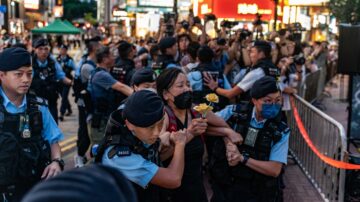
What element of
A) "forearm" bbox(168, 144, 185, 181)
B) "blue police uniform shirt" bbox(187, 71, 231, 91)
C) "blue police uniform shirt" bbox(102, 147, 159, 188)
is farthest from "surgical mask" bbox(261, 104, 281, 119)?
"blue police uniform shirt" bbox(187, 71, 231, 91)

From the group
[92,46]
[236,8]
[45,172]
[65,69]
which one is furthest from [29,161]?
[236,8]

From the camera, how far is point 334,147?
6.01 m

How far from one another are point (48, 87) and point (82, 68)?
2.36 ft

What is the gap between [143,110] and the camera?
2.77 m

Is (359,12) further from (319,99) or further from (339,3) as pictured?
(319,99)

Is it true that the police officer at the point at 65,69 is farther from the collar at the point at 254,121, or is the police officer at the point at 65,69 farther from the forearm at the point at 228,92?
the collar at the point at 254,121

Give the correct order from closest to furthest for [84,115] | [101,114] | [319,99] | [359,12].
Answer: [101,114] → [84,115] → [359,12] → [319,99]

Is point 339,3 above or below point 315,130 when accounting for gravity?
above

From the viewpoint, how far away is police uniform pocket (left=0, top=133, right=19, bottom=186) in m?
3.42

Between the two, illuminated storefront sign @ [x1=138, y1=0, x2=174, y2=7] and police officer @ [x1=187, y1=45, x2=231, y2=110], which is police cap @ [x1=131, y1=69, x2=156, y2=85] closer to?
police officer @ [x1=187, y1=45, x2=231, y2=110]

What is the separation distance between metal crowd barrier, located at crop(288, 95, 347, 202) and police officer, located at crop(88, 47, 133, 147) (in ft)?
8.61

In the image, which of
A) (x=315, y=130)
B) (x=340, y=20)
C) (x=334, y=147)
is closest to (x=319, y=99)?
(x=340, y=20)

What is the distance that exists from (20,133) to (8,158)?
19 cm

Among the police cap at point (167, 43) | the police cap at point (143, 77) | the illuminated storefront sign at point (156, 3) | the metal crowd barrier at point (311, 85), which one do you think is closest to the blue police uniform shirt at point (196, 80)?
the police cap at point (167, 43)
